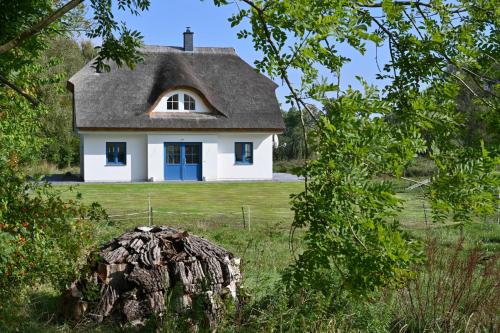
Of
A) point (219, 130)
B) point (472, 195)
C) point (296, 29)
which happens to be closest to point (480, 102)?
point (472, 195)

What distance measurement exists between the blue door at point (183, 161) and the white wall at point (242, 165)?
106 centimetres

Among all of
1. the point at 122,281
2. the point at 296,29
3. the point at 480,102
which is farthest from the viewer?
the point at 122,281

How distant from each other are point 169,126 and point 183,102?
5.89 feet

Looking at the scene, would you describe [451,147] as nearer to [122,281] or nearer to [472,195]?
[472,195]

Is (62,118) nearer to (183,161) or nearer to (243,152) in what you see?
(183,161)

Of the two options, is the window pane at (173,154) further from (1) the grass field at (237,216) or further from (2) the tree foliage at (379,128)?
(2) the tree foliage at (379,128)

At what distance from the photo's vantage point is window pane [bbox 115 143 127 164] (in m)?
27.5

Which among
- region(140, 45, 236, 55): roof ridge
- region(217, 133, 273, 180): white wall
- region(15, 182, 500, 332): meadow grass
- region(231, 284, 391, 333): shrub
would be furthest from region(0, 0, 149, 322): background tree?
region(140, 45, 236, 55): roof ridge

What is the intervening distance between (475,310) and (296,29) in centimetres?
310

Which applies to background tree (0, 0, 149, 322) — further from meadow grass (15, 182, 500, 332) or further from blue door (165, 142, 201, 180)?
blue door (165, 142, 201, 180)

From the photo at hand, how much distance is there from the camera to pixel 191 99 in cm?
2855

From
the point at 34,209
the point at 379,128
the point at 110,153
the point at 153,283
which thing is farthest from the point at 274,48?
the point at 110,153

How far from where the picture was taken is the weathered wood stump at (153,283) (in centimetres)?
524

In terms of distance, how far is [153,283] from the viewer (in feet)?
17.6
